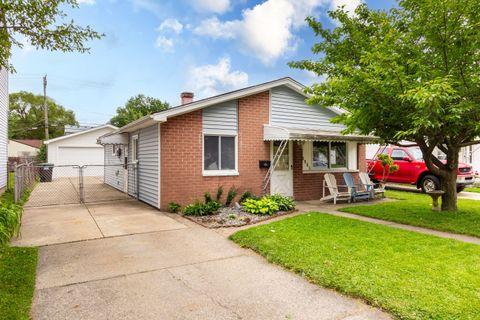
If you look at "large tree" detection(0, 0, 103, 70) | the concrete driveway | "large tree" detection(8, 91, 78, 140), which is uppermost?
"large tree" detection(8, 91, 78, 140)

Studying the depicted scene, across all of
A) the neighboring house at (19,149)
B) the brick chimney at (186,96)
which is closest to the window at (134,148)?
the brick chimney at (186,96)

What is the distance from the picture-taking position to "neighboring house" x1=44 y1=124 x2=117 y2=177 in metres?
22.8

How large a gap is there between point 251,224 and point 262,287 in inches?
138

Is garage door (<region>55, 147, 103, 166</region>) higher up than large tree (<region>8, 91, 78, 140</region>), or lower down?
lower down

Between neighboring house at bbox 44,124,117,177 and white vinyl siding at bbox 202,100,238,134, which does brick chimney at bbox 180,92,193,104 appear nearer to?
white vinyl siding at bbox 202,100,238,134

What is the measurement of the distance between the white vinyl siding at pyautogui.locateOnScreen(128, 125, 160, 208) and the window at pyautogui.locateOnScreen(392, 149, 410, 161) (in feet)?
35.4

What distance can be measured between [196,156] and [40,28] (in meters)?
5.03

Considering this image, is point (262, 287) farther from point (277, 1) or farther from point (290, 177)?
point (277, 1)

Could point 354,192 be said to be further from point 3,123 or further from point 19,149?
point 19,149

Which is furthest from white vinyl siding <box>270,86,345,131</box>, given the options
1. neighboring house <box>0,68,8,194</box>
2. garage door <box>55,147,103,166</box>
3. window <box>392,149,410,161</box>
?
garage door <box>55,147,103,166</box>

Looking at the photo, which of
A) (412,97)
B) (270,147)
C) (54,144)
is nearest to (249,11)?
(270,147)

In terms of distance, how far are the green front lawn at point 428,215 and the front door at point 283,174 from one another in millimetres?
2315

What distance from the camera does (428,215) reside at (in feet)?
26.1

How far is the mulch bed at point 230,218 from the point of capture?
24.1ft
